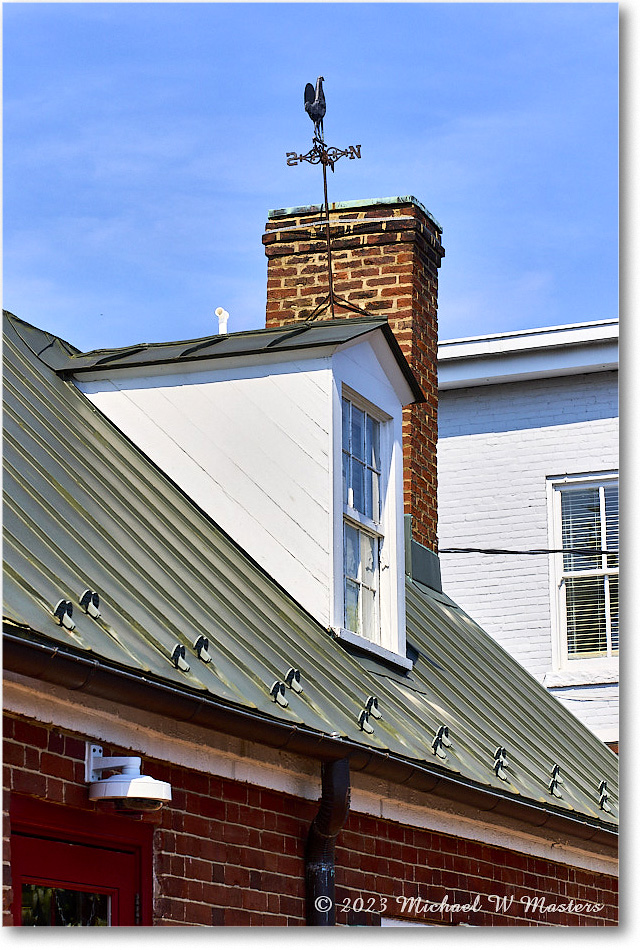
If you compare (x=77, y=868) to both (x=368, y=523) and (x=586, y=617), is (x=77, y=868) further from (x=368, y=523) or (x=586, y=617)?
(x=586, y=617)

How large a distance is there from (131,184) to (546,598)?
322 inches

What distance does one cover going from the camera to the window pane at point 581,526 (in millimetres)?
13508

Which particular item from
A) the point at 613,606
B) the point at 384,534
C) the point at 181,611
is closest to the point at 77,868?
the point at 181,611

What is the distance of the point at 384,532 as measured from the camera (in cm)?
841

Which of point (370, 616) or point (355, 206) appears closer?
point (370, 616)

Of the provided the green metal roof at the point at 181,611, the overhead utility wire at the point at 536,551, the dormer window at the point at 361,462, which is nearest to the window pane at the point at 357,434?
the dormer window at the point at 361,462

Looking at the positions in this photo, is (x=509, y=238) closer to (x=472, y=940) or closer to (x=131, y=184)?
(x=131, y=184)

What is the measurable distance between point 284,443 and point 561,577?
6.38m

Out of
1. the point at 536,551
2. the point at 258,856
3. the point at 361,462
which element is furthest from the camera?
the point at 536,551

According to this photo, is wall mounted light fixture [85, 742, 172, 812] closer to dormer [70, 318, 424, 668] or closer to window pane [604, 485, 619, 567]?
dormer [70, 318, 424, 668]

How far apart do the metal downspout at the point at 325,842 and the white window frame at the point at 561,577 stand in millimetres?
7151

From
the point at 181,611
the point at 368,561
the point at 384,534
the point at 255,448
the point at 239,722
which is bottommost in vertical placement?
the point at 239,722

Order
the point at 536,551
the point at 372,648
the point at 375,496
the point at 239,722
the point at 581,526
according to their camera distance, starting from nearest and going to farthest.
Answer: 1. the point at 239,722
2. the point at 372,648
3. the point at 375,496
4. the point at 536,551
5. the point at 581,526

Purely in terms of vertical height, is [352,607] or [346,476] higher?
[346,476]
